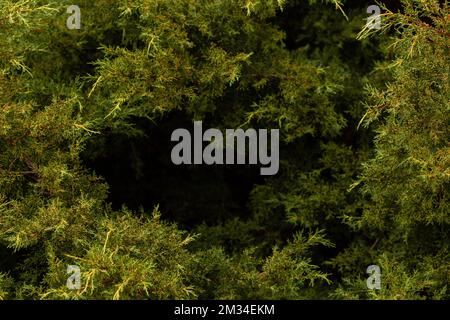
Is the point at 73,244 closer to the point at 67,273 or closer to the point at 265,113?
the point at 67,273

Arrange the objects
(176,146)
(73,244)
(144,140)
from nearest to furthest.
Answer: (73,244) < (176,146) < (144,140)

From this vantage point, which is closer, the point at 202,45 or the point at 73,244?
the point at 73,244

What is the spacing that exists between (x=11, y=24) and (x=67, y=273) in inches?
48.1

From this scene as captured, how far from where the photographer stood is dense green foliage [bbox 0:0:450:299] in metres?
2.62

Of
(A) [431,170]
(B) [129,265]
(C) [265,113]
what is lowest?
(B) [129,265]

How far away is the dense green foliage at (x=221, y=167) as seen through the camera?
103 inches

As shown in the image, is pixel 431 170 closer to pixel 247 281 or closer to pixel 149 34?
pixel 247 281

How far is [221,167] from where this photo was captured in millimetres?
4152

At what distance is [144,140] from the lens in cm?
420

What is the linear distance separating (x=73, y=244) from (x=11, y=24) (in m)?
1.06
